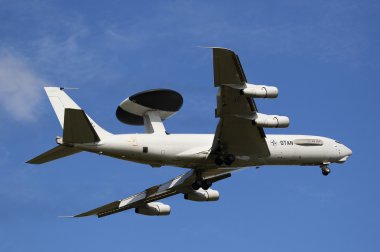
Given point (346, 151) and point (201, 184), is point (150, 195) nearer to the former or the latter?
point (201, 184)

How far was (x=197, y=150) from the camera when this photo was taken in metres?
60.6

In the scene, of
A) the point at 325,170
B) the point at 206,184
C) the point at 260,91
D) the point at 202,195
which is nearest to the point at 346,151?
the point at 325,170

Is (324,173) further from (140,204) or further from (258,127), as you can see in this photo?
(140,204)

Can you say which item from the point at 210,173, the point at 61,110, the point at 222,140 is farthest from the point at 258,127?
the point at 61,110

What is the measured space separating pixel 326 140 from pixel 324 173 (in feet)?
8.43

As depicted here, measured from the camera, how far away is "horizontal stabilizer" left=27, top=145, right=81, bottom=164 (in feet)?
185

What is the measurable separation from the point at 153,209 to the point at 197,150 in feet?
33.9

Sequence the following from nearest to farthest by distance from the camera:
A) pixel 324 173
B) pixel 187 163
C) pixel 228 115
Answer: pixel 228 115 → pixel 187 163 → pixel 324 173

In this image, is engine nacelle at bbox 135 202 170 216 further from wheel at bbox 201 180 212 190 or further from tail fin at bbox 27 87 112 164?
tail fin at bbox 27 87 112 164

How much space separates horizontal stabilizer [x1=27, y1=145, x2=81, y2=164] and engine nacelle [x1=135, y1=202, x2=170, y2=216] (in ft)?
43.4

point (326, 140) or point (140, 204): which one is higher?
point (326, 140)

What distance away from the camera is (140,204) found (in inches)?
2677

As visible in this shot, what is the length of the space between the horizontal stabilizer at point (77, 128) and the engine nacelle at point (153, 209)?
14.8 m

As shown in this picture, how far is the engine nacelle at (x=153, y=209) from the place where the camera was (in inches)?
2709
